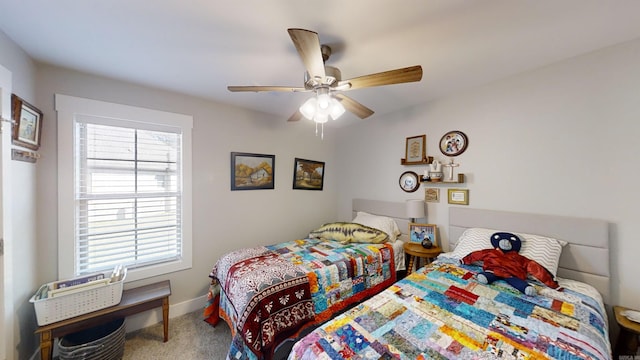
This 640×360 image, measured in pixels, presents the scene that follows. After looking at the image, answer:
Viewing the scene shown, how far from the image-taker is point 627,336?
1.47 meters

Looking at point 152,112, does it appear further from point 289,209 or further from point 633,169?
point 633,169

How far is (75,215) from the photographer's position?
1.93 metres

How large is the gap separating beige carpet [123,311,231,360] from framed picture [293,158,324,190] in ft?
6.37

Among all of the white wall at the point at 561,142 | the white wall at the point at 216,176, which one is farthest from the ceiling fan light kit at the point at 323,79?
the white wall at the point at 216,176

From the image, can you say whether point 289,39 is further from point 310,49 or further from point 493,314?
point 493,314

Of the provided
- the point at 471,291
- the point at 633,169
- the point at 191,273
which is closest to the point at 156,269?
the point at 191,273

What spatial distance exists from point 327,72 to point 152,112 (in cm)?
191

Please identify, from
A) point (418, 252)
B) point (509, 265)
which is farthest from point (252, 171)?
point (509, 265)

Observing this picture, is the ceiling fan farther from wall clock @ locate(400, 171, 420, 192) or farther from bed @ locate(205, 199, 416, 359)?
wall clock @ locate(400, 171, 420, 192)

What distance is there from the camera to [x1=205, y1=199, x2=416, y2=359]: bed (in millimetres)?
1543

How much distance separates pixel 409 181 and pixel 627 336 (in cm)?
195

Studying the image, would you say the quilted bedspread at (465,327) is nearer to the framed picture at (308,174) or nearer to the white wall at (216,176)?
the white wall at (216,176)

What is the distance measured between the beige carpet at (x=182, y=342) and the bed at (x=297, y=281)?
163mm

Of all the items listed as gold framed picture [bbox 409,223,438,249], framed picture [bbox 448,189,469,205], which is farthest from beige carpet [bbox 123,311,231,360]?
framed picture [bbox 448,189,469,205]
